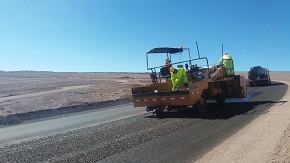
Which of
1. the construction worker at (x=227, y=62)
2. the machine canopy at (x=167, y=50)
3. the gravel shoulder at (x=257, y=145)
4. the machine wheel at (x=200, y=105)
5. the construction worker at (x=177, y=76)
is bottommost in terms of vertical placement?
the gravel shoulder at (x=257, y=145)

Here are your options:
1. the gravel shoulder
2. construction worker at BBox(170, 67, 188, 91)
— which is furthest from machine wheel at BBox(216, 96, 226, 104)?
the gravel shoulder

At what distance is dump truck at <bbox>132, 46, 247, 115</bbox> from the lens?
12.3 meters

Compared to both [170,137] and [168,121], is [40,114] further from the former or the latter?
[170,137]

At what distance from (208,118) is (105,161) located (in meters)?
5.84

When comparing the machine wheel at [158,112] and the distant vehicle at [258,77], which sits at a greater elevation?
the distant vehicle at [258,77]

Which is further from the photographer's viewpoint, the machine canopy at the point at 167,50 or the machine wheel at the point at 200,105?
the machine canopy at the point at 167,50

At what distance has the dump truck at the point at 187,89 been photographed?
12.3 m

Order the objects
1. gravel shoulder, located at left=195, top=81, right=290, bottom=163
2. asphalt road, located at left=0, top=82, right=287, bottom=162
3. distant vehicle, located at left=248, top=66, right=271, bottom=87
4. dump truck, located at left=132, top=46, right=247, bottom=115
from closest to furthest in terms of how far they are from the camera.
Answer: gravel shoulder, located at left=195, top=81, right=290, bottom=163 < asphalt road, located at left=0, top=82, right=287, bottom=162 < dump truck, located at left=132, top=46, right=247, bottom=115 < distant vehicle, located at left=248, top=66, right=271, bottom=87

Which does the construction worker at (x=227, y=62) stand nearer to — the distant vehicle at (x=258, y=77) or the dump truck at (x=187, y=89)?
the dump truck at (x=187, y=89)

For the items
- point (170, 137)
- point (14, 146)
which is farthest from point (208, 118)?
point (14, 146)

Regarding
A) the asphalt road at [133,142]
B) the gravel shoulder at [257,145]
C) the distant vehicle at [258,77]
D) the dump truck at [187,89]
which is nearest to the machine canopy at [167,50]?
the dump truck at [187,89]

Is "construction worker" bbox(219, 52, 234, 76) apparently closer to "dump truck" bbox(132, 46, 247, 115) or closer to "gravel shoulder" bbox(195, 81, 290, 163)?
"dump truck" bbox(132, 46, 247, 115)

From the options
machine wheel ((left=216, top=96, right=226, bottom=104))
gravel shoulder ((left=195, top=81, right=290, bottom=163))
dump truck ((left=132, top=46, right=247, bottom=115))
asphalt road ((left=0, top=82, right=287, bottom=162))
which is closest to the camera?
gravel shoulder ((left=195, top=81, right=290, bottom=163))

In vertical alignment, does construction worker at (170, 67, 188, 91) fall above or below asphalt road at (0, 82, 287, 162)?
above
